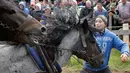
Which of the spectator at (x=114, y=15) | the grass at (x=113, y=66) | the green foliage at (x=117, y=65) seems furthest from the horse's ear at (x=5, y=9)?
the spectator at (x=114, y=15)

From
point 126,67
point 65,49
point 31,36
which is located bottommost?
point 126,67

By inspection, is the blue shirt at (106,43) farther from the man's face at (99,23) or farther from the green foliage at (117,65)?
the green foliage at (117,65)

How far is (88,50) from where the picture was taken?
608cm

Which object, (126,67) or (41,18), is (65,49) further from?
(126,67)

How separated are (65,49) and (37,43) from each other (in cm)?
65

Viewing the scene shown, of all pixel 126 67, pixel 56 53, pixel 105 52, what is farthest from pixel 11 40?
pixel 126 67

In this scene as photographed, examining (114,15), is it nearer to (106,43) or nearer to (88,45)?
(106,43)

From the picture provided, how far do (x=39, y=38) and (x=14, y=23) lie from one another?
447 mm

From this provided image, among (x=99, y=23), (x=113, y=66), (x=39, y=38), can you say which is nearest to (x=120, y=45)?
(x=99, y=23)

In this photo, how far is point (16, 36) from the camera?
5445 millimetres

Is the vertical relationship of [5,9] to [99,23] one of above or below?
above

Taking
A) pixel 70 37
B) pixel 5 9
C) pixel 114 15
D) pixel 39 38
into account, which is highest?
pixel 5 9

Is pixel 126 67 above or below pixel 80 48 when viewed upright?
below

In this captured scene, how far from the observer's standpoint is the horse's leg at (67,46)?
590 centimetres
